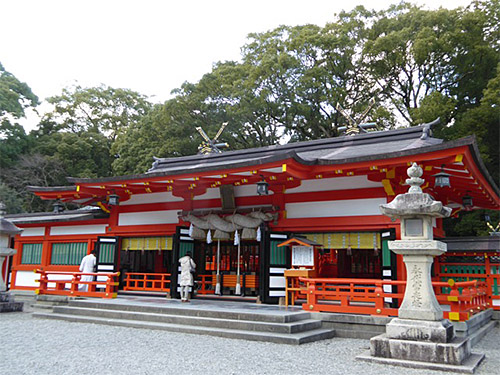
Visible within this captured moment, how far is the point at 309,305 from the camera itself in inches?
371

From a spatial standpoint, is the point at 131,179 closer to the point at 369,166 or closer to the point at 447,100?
the point at 369,166

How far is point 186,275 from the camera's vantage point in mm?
11828

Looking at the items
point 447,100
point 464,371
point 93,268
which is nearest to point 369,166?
point 464,371

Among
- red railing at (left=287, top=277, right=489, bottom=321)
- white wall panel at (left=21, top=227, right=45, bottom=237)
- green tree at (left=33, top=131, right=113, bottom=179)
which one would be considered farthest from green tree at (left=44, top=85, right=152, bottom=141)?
red railing at (left=287, top=277, right=489, bottom=321)

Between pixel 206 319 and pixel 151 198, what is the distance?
5817 mm

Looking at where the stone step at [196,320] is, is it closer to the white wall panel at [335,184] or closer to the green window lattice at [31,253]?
the white wall panel at [335,184]

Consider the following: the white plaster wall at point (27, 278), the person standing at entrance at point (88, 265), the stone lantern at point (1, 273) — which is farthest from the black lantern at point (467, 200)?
the white plaster wall at point (27, 278)

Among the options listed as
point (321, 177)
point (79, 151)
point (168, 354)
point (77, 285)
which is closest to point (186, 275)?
point (77, 285)

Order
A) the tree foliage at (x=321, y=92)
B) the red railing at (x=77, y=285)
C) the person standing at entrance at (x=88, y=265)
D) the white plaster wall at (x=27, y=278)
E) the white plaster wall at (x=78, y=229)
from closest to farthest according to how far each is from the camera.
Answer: the red railing at (x=77, y=285), the person standing at entrance at (x=88, y=265), the white plaster wall at (x=78, y=229), the white plaster wall at (x=27, y=278), the tree foliage at (x=321, y=92)

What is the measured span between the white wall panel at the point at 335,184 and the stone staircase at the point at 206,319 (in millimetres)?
3355

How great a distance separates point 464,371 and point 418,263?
5.44 feet

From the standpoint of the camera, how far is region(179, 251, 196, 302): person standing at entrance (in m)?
11.8

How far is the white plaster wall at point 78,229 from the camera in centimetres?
1492

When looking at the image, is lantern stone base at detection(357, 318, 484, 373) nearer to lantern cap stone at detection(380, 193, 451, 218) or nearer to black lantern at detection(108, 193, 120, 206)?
lantern cap stone at detection(380, 193, 451, 218)
